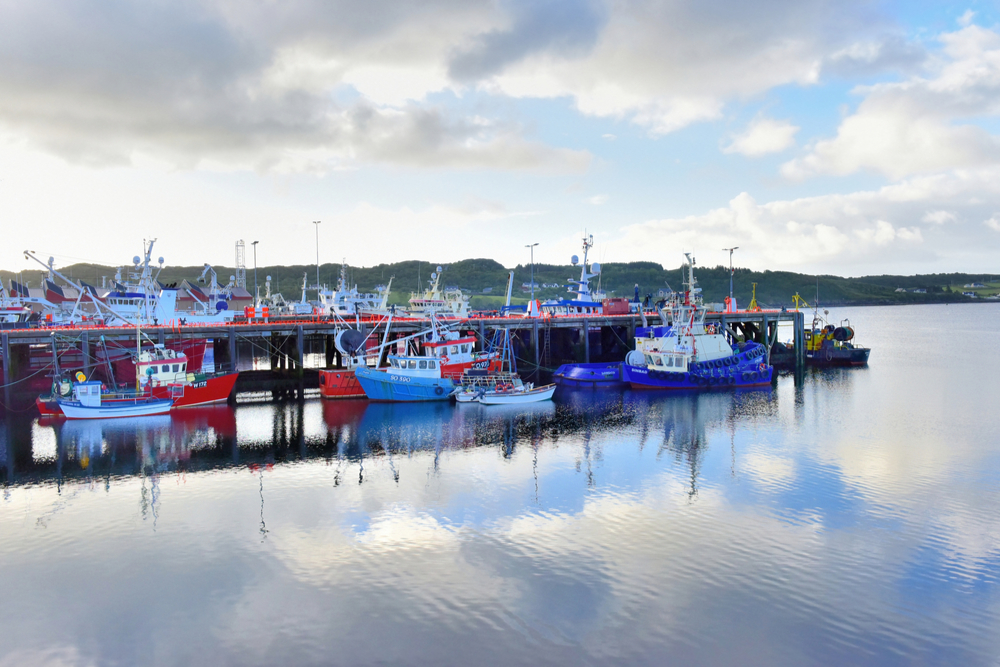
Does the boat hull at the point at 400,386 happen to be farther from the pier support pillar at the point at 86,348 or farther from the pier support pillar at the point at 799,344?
the pier support pillar at the point at 799,344

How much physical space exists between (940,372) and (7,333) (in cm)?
8991

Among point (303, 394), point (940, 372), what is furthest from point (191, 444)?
point (940, 372)

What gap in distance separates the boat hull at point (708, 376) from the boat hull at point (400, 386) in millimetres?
18064

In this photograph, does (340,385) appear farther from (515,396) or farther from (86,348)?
(86,348)

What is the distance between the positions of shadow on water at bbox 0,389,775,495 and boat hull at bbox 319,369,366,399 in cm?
147

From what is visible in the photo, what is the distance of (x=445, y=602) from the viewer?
17.0m

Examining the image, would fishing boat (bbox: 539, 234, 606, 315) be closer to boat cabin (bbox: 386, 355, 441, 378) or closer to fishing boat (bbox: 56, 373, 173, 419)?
boat cabin (bbox: 386, 355, 441, 378)

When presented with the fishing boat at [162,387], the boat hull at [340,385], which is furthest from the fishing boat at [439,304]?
the fishing boat at [162,387]

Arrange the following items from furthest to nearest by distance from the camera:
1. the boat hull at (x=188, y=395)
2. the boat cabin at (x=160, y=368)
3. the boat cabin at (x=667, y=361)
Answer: the boat cabin at (x=667, y=361) → the boat cabin at (x=160, y=368) → the boat hull at (x=188, y=395)

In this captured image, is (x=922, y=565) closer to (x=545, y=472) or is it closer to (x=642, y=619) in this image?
(x=642, y=619)

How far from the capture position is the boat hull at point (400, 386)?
47.6m

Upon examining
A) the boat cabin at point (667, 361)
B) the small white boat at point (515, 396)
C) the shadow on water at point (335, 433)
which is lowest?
the shadow on water at point (335, 433)

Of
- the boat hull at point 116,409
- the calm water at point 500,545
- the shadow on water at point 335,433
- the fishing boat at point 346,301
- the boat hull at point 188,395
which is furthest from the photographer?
the fishing boat at point 346,301

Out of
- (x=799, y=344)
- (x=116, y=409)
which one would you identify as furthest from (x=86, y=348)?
(x=799, y=344)
